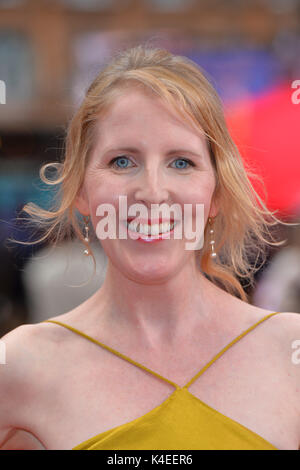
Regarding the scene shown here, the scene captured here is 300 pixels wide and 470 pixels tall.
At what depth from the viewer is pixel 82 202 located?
1.53 m

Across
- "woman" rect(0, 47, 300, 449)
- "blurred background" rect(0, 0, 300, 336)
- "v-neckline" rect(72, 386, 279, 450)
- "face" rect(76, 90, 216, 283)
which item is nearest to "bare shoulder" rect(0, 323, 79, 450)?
"woman" rect(0, 47, 300, 449)

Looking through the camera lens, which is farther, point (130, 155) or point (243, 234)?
point (243, 234)

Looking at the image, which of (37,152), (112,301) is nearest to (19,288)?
(37,152)

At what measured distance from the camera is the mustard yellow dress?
1305mm

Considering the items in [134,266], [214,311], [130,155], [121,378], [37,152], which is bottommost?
[121,378]

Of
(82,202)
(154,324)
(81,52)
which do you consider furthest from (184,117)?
(81,52)

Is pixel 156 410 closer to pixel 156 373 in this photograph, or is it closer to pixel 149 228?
pixel 156 373

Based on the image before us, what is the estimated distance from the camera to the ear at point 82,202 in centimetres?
152

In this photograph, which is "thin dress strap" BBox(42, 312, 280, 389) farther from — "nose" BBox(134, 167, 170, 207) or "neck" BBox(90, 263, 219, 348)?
"nose" BBox(134, 167, 170, 207)

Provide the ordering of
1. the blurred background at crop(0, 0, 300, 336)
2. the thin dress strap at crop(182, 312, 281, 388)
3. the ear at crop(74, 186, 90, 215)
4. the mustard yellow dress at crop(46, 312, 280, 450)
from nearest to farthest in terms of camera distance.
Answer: the mustard yellow dress at crop(46, 312, 280, 450), the thin dress strap at crop(182, 312, 281, 388), the ear at crop(74, 186, 90, 215), the blurred background at crop(0, 0, 300, 336)

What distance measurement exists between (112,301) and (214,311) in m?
0.23

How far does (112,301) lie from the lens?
1.51m

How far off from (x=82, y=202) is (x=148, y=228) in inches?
9.9
